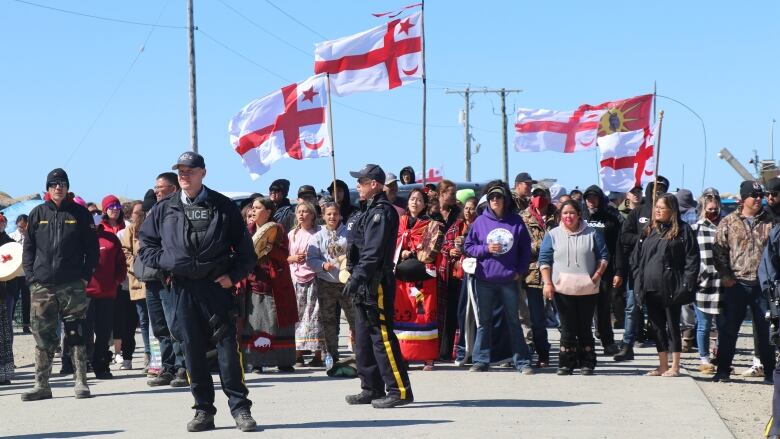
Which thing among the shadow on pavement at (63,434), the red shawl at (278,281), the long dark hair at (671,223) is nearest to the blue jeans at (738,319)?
the long dark hair at (671,223)

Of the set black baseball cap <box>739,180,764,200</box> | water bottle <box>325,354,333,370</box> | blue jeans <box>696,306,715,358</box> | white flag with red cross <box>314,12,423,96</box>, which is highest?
white flag with red cross <box>314,12,423,96</box>

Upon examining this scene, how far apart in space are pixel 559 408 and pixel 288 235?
4.82 m

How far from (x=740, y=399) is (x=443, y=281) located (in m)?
3.46

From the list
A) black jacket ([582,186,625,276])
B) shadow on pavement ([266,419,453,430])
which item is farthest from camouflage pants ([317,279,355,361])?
shadow on pavement ([266,419,453,430])

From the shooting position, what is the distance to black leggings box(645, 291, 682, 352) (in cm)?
1218

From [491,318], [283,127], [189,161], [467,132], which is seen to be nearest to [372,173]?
[189,161]

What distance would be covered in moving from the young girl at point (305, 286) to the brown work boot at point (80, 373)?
2572 mm

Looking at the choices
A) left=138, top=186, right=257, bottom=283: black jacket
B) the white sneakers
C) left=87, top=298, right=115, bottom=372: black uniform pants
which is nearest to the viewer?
left=138, top=186, right=257, bottom=283: black jacket

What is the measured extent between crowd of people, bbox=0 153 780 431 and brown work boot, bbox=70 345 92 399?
0.04 feet

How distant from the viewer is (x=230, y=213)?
9156 mm

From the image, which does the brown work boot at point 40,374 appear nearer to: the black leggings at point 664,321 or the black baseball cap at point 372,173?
the black baseball cap at point 372,173

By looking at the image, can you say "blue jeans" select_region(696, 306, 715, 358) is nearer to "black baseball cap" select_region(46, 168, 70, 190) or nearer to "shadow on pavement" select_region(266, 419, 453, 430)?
"shadow on pavement" select_region(266, 419, 453, 430)

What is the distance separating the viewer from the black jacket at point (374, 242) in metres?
9.96

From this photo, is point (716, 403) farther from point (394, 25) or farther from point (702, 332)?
point (394, 25)
